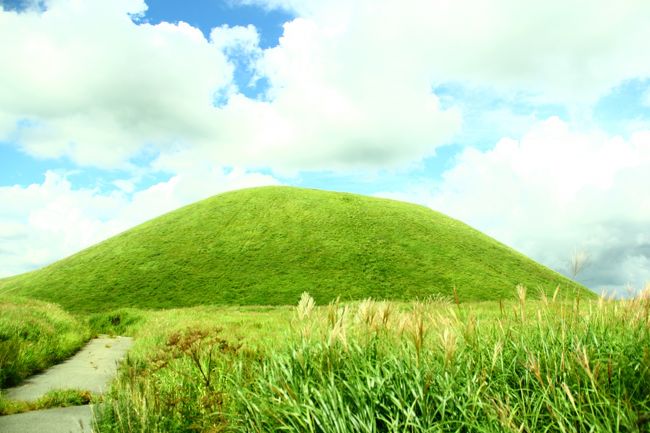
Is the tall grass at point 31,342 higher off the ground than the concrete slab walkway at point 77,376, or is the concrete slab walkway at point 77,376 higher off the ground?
the tall grass at point 31,342

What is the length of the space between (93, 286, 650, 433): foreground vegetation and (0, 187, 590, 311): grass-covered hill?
45708 mm

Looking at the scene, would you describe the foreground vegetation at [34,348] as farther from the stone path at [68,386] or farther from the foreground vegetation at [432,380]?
the foreground vegetation at [432,380]

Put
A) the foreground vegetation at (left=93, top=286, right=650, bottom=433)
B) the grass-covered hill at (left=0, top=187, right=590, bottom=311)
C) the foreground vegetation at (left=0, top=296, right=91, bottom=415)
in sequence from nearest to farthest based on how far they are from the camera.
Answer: the foreground vegetation at (left=93, top=286, right=650, bottom=433)
the foreground vegetation at (left=0, top=296, right=91, bottom=415)
the grass-covered hill at (left=0, top=187, right=590, bottom=311)

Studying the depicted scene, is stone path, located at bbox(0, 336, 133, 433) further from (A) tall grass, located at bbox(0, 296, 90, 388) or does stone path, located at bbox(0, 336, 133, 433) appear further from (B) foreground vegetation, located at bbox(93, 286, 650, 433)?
(B) foreground vegetation, located at bbox(93, 286, 650, 433)

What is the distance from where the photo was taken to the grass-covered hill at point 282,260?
5497 cm

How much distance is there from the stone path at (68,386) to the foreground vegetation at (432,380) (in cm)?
182

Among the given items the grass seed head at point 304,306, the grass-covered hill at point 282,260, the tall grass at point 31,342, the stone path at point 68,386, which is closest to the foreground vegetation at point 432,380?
the grass seed head at point 304,306

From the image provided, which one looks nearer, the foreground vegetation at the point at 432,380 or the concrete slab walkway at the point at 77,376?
the foreground vegetation at the point at 432,380

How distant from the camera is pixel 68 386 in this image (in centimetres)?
980

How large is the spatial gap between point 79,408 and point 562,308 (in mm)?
8254

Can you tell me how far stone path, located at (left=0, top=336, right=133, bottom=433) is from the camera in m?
6.86

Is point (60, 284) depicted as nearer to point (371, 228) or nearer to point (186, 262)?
point (186, 262)

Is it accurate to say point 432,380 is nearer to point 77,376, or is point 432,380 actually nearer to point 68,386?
point 68,386

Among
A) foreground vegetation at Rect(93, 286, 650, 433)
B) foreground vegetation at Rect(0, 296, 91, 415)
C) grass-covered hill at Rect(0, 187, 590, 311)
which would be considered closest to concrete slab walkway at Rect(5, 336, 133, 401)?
foreground vegetation at Rect(0, 296, 91, 415)
